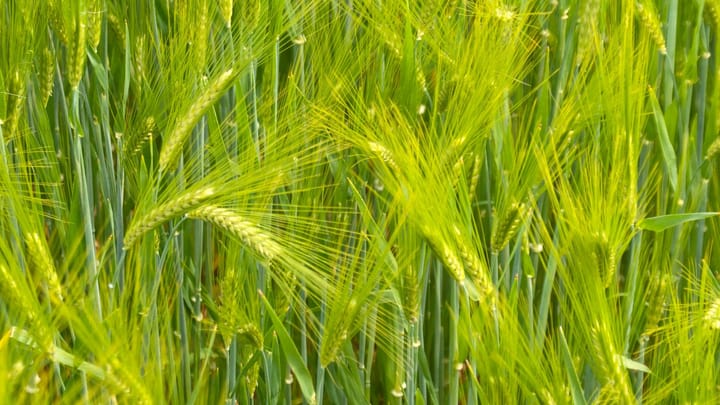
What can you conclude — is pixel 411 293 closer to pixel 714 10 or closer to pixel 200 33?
pixel 200 33

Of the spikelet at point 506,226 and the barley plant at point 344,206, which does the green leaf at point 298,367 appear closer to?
the barley plant at point 344,206

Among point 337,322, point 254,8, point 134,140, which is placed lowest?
point 337,322

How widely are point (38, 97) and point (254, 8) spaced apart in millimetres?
268

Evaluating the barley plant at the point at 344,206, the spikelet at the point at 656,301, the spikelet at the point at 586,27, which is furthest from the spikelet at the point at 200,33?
the spikelet at the point at 656,301

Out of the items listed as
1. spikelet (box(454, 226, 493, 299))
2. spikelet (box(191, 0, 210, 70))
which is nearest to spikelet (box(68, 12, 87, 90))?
spikelet (box(191, 0, 210, 70))

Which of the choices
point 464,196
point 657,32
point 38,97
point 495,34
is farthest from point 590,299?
point 38,97

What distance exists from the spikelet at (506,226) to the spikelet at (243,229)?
22cm

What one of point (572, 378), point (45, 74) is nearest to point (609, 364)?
point (572, 378)

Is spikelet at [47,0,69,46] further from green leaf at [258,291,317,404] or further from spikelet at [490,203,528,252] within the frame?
spikelet at [490,203,528,252]

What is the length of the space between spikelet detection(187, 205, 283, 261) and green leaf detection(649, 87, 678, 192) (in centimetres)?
51

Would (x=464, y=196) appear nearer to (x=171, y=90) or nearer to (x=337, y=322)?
(x=337, y=322)

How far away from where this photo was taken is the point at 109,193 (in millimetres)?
1071

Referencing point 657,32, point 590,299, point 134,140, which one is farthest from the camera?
point 657,32

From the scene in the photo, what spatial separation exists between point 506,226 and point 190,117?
326 mm
